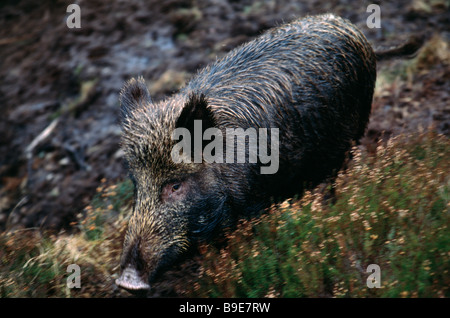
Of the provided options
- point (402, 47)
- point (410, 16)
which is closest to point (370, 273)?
point (402, 47)

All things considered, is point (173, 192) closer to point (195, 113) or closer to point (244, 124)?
point (195, 113)

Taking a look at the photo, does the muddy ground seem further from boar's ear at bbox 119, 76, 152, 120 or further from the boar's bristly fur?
boar's ear at bbox 119, 76, 152, 120

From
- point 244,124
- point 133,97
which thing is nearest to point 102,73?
point 133,97

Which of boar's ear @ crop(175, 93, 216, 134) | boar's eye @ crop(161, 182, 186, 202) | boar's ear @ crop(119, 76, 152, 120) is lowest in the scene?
boar's eye @ crop(161, 182, 186, 202)

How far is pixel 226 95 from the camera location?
405cm

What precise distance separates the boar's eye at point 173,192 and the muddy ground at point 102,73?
1886mm

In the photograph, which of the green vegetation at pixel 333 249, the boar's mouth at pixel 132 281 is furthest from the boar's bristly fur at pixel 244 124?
the green vegetation at pixel 333 249

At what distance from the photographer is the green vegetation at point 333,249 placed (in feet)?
9.68

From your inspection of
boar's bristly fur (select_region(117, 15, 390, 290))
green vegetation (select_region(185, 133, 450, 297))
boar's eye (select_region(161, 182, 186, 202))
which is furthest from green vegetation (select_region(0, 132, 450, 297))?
boar's eye (select_region(161, 182, 186, 202))

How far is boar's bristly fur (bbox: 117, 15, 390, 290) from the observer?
11.5 feet

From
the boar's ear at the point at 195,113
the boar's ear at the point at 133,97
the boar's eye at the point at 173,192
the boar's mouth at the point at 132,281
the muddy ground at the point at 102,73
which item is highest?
the muddy ground at the point at 102,73

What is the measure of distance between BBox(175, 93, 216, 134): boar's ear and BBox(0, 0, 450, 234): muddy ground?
2.09m

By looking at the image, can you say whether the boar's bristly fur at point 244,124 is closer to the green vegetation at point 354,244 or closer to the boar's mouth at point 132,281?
the boar's mouth at point 132,281

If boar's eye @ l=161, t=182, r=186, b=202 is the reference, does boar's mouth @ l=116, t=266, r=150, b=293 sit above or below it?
below
